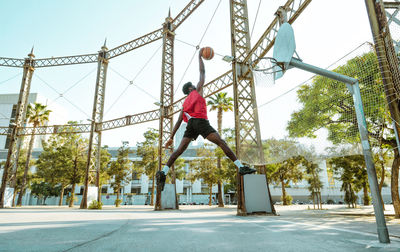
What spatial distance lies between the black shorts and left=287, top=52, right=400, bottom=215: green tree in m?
3.88

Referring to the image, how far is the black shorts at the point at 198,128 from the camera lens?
411cm

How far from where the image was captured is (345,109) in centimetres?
936

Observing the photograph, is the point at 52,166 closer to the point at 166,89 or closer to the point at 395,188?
the point at 166,89

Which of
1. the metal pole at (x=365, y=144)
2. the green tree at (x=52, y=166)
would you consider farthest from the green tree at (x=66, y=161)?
the metal pole at (x=365, y=144)

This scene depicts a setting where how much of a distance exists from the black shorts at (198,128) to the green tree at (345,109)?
3879mm

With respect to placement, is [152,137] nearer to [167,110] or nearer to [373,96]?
[167,110]

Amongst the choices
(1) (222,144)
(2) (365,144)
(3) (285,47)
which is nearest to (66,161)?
(1) (222,144)

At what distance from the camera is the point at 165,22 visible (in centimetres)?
2048

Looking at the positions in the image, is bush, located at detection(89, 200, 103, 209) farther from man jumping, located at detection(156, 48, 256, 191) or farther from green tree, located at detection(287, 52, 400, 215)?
man jumping, located at detection(156, 48, 256, 191)

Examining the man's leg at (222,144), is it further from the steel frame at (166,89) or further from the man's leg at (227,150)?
the steel frame at (166,89)

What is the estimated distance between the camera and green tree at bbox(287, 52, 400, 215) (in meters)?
7.46

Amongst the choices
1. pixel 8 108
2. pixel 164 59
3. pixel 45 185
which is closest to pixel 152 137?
pixel 164 59

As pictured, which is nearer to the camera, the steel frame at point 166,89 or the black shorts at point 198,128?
the black shorts at point 198,128

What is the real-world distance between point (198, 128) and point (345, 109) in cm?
773
